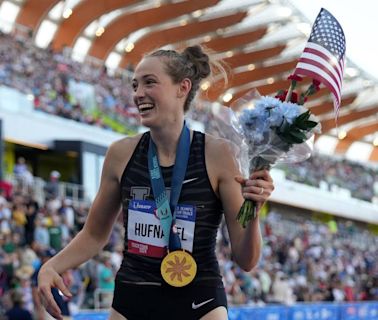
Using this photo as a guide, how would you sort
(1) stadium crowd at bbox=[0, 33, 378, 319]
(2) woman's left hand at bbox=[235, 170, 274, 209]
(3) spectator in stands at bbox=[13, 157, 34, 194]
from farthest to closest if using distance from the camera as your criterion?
(3) spectator in stands at bbox=[13, 157, 34, 194]
(1) stadium crowd at bbox=[0, 33, 378, 319]
(2) woman's left hand at bbox=[235, 170, 274, 209]

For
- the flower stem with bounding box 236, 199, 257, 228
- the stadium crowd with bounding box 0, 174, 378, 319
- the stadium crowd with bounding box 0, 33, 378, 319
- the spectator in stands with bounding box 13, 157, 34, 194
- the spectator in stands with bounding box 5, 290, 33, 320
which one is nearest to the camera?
the flower stem with bounding box 236, 199, 257, 228

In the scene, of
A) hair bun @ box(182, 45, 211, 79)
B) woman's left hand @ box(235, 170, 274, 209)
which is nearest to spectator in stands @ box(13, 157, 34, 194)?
hair bun @ box(182, 45, 211, 79)

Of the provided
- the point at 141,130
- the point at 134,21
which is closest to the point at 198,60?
the point at 141,130

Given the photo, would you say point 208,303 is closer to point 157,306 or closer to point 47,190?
point 157,306

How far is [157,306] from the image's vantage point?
150 inches

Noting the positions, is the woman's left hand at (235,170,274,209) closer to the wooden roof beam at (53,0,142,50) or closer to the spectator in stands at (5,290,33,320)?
the spectator in stands at (5,290,33,320)

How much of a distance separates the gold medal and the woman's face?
556 mm

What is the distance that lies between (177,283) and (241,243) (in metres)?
0.31

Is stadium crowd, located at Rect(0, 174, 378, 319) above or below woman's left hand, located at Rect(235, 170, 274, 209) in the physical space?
below

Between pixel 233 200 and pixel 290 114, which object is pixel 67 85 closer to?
pixel 233 200

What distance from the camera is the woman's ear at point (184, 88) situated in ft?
13.2

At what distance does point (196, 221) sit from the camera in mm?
3838

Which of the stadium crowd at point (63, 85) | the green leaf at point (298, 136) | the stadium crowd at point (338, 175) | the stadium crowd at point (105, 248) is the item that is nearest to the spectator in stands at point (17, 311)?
the stadium crowd at point (105, 248)

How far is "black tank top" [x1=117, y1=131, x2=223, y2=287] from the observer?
383 centimetres
